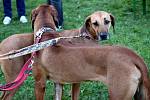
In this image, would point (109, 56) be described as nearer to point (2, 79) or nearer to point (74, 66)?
point (74, 66)

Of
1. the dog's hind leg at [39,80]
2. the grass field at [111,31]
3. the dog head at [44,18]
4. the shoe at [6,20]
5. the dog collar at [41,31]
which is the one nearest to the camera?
the dog's hind leg at [39,80]

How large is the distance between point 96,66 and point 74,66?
9.8 inches

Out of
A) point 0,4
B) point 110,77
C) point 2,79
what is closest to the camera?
point 110,77

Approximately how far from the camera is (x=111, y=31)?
273 inches

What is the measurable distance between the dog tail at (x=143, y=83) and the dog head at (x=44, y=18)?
1261 millimetres

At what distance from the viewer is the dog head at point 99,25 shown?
4.72 metres

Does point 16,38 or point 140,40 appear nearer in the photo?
point 16,38

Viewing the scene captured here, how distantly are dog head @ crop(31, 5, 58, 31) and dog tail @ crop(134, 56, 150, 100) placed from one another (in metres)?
1.26

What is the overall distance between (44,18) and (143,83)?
1.46 m

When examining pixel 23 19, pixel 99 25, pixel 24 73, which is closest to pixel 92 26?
pixel 99 25

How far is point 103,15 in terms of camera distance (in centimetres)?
492

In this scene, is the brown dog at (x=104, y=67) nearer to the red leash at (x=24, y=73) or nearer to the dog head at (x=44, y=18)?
the red leash at (x=24, y=73)

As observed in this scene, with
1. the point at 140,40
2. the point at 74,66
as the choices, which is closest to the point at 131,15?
the point at 140,40

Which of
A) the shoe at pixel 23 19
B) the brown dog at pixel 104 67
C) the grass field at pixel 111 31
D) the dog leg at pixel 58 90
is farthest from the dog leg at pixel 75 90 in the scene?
the shoe at pixel 23 19
